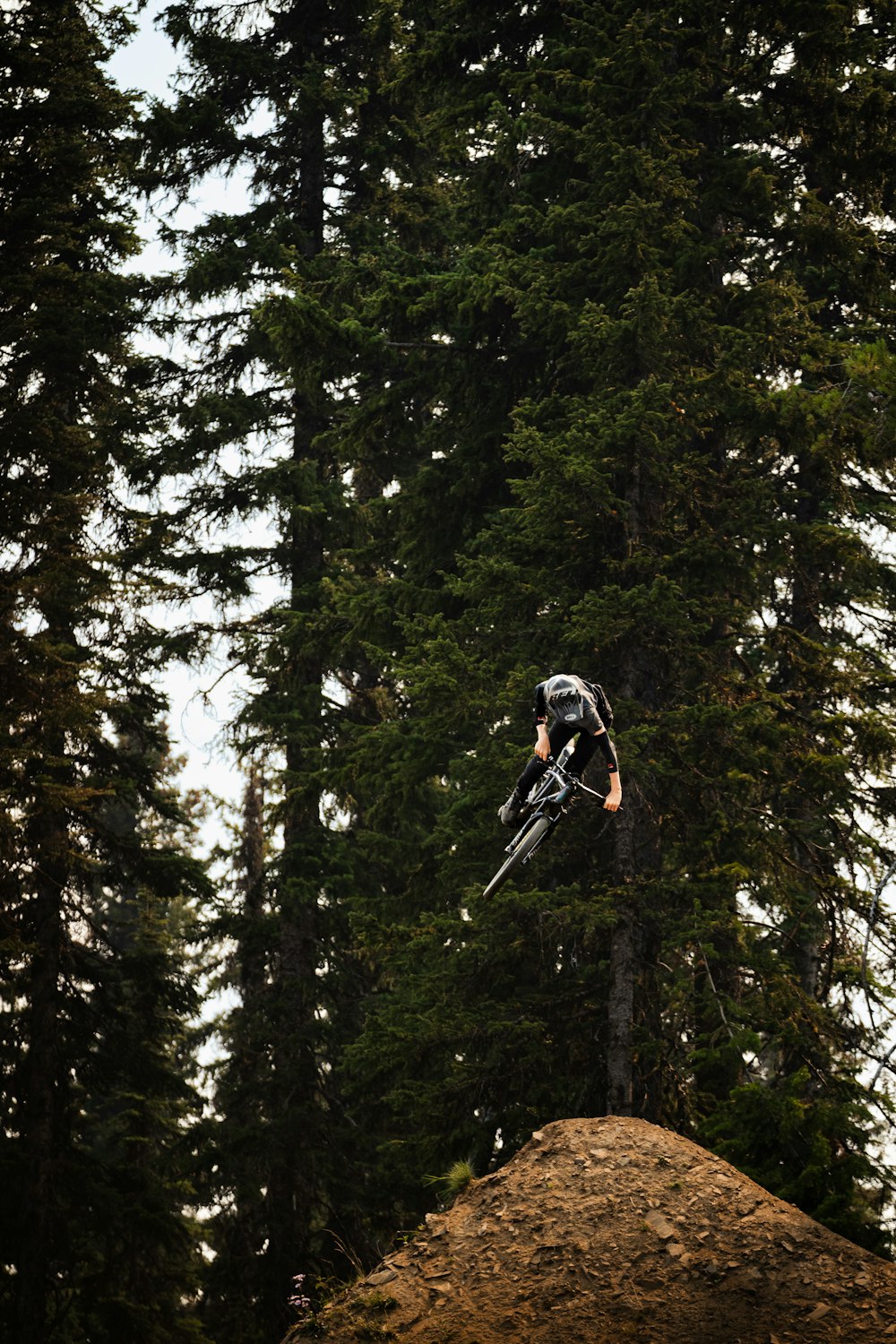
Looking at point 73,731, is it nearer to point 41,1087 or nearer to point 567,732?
point 41,1087

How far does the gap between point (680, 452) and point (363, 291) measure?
6.76 meters

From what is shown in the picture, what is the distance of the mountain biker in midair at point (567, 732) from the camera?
382 inches

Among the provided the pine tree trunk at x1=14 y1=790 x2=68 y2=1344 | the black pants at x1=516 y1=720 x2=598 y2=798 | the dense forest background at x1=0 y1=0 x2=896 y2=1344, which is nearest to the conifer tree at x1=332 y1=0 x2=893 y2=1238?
the dense forest background at x1=0 y1=0 x2=896 y2=1344

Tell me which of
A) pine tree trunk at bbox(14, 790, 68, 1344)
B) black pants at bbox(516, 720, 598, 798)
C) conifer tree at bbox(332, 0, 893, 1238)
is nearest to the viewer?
black pants at bbox(516, 720, 598, 798)

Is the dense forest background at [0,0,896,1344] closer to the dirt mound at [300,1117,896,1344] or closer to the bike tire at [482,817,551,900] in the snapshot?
the dirt mound at [300,1117,896,1344]

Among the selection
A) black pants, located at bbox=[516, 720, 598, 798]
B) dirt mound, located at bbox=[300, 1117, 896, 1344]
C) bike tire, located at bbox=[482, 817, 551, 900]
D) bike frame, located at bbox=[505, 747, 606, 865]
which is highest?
black pants, located at bbox=[516, 720, 598, 798]

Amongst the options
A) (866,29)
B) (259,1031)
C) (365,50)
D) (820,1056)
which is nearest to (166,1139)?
(259,1031)

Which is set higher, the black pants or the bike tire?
the black pants

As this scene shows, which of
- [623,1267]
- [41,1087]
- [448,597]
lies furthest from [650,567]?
[41,1087]

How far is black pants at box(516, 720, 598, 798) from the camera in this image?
1012cm

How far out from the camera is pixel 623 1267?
1017cm

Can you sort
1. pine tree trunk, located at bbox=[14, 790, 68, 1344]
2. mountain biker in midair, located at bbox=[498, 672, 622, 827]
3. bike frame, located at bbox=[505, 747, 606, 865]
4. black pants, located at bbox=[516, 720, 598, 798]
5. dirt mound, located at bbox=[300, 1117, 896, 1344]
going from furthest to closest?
1. pine tree trunk, located at bbox=[14, 790, 68, 1344]
2. black pants, located at bbox=[516, 720, 598, 798]
3. bike frame, located at bbox=[505, 747, 606, 865]
4. mountain biker in midair, located at bbox=[498, 672, 622, 827]
5. dirt mound, located at bbox=[300, 1117, 896, 1344]

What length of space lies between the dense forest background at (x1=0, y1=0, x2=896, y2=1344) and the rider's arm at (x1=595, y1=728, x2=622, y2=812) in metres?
3.17

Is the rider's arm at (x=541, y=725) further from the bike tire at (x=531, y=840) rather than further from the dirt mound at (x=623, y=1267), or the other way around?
the dirt mound at (x=623, y=1267)
